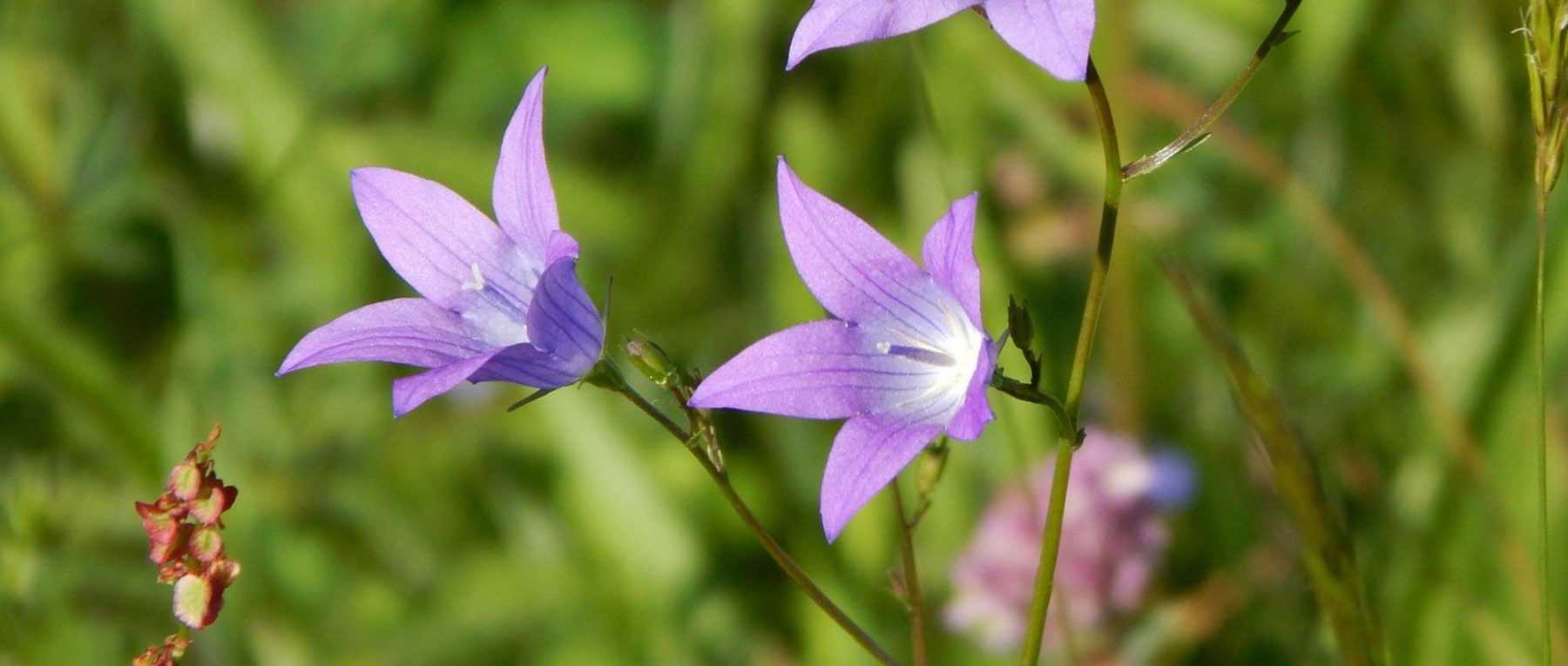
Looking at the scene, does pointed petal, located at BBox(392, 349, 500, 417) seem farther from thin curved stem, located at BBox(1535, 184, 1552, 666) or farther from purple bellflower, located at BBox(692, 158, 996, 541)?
thin curved stem, located at BBox(1535, 184, 1552, 666)

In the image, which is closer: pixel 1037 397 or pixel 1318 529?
pixel 1037 397

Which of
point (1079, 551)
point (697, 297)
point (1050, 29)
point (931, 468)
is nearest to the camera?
point (1050, 29)

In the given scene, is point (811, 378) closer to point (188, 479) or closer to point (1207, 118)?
point (1207, 118)

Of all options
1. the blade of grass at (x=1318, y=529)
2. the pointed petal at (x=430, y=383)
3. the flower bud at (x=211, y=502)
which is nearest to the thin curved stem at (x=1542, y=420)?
the blade of grass at (x=1318, y=529)

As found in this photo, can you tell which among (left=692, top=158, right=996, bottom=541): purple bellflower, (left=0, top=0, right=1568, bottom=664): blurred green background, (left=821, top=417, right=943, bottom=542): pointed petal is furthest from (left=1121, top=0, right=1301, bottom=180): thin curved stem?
(left=0, top=0, right=1568, bottom=664): blurred green background

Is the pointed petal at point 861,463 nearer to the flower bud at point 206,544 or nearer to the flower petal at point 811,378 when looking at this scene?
the flower petal at point 811,378

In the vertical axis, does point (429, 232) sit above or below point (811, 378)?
above

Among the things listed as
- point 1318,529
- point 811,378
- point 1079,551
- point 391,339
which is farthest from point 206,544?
point 1079,551
